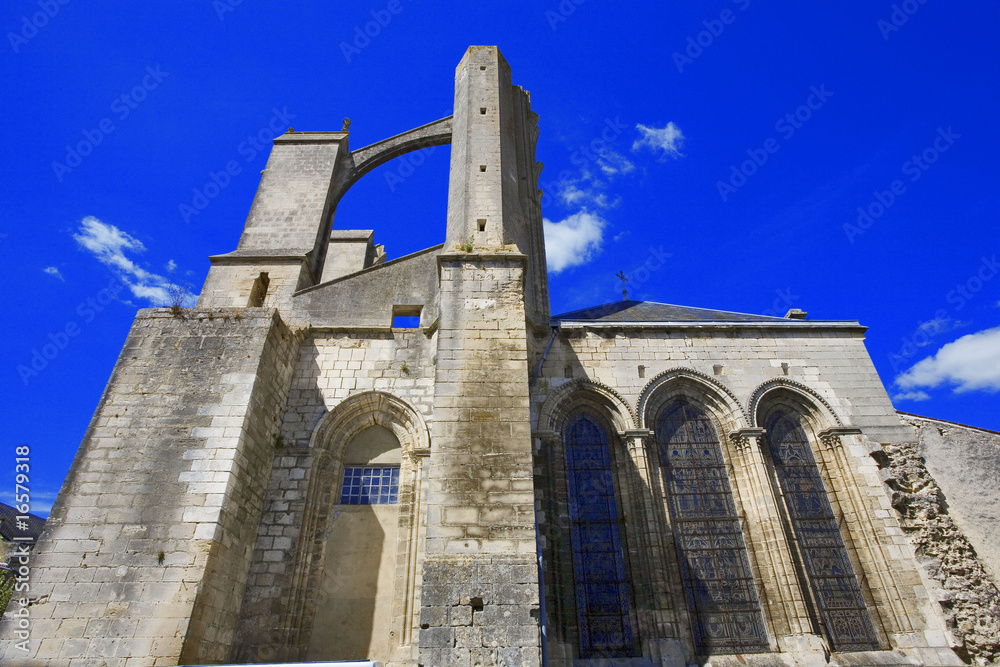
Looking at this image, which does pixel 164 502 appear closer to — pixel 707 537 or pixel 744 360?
pixel 707 537

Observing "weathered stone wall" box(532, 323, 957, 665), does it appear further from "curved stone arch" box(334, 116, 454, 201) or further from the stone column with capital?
"curved stone arch" box(334, 116, 454, 201)

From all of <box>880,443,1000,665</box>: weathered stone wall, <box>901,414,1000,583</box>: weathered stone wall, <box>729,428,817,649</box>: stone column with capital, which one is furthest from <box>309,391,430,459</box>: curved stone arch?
<box>901,414,1000,583</box>: weathered stone wall

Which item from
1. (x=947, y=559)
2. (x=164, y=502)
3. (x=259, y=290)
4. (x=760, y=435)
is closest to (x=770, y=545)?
(x=760, y=435)

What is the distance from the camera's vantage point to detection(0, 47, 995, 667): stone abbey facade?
211 inches

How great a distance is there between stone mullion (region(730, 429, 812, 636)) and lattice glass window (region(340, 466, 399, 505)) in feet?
16.1

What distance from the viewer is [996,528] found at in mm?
7219

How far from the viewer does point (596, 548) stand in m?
7.20

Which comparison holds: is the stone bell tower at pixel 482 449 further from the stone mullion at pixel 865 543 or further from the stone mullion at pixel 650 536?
the stone mullion at pixel 865 543

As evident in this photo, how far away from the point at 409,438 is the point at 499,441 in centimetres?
239

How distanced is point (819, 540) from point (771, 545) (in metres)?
0.86

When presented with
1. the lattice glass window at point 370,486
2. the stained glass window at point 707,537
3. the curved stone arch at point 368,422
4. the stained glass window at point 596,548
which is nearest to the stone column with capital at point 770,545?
the stained glass window at point 707,537

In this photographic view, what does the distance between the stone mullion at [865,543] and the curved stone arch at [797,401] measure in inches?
9.1

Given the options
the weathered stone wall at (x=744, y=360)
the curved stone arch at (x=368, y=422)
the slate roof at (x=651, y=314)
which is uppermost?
the slate roof at (x=651, y=314)

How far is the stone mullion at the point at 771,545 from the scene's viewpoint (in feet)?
22.1
